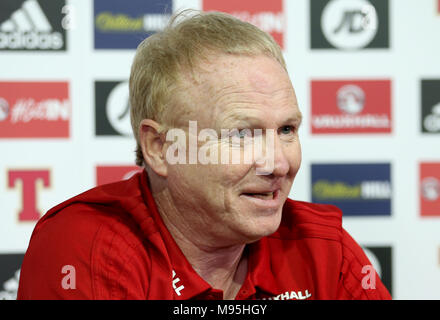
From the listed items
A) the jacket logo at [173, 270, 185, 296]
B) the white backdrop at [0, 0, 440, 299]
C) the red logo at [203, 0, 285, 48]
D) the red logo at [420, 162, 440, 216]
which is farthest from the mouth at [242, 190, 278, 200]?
the red logo at [420, 162, 440, 216]

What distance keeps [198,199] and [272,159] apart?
7.1 inches

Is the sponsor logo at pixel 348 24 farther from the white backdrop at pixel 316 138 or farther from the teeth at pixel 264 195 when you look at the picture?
the teeth at pixel 264 195

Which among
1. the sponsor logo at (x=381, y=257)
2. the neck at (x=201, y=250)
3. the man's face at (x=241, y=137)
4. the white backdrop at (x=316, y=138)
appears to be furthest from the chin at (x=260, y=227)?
the sponsor logo at (x=381, y=257)

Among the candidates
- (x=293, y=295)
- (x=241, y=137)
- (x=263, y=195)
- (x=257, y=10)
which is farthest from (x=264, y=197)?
(x=257, y=10)

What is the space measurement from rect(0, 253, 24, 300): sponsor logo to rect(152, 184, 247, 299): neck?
0.91 metres

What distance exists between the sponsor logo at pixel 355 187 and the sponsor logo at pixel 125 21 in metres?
0.78

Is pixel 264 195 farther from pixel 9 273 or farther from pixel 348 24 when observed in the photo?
pixel 9 273

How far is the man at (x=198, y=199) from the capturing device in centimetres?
103

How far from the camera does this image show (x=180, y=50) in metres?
1.10

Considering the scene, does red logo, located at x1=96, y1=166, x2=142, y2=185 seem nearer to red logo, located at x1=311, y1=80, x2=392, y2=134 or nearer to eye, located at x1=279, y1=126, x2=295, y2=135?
red logo, located at x1=311, y1=80, x2=392, y2=134

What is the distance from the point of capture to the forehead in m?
1.05
